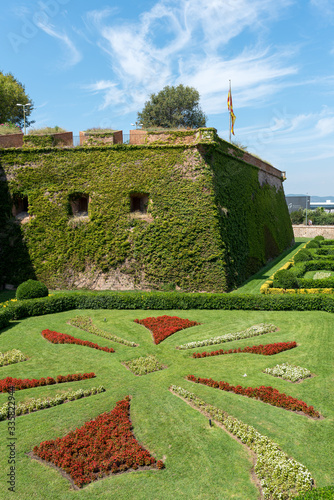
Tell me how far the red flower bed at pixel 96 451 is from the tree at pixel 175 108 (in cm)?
4194

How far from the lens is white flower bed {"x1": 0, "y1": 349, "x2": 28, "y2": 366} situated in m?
10.7

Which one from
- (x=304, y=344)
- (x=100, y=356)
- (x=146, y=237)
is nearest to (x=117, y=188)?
(x=146, y=237)

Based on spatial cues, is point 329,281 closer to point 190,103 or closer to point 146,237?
point 146,237

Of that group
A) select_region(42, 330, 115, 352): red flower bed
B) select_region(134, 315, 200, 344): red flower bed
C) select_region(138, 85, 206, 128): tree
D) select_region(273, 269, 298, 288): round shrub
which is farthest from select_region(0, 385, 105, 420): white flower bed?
select_region(138, 85, 206, 128): tree

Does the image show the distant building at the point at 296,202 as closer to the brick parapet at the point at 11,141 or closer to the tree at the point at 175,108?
the tree at the point at 175,108

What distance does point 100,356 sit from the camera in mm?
11258

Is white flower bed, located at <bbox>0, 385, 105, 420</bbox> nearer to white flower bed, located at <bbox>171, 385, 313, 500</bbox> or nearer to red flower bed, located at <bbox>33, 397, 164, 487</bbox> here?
red flower bed, located at <bbox>33, 397, 164, 487</bbox>

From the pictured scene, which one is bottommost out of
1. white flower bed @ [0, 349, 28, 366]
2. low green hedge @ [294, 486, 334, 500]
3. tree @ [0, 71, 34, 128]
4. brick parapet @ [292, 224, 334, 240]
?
white flower bed @ [0, 349, 28, 366]

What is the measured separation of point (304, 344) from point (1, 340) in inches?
414

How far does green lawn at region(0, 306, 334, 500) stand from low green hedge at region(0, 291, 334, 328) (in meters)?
1.16

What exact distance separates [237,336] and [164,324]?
2928 millimetres

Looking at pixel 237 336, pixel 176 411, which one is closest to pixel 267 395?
pixel 176 411

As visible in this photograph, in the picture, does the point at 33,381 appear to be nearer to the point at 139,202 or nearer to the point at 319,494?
the point at 319,494

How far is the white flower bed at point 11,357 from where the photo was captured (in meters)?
10.7
